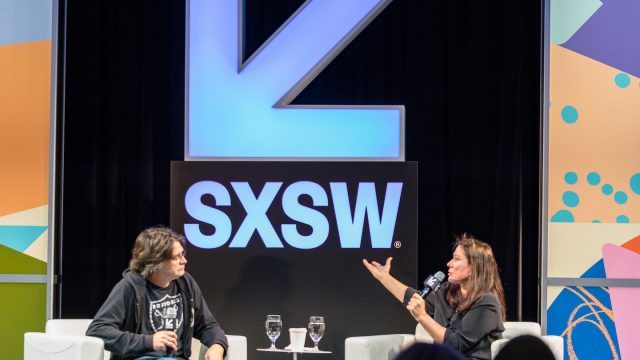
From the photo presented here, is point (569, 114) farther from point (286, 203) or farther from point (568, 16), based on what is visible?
point (286, 203)

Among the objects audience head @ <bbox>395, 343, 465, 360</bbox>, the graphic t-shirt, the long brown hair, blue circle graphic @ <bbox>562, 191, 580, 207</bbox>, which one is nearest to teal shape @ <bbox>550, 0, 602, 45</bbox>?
blue circle graphic @ <bbox>562, 191, 580, 207</bbox>

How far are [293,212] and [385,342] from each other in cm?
95

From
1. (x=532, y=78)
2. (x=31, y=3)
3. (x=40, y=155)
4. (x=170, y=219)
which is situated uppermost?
(x=31, y=3)

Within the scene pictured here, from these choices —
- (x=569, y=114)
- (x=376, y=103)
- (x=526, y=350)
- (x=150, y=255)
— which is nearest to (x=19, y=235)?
(x=150, y=255)

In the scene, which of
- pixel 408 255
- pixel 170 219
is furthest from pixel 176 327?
pixel 408 255

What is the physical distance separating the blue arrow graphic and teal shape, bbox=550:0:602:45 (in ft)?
3.29

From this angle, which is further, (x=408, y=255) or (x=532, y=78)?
(x=532, y=78)

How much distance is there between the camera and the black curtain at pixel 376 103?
542 centimetres

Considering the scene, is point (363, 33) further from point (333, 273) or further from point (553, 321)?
point (553, 321)

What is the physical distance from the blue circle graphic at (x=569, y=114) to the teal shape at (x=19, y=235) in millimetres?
3146

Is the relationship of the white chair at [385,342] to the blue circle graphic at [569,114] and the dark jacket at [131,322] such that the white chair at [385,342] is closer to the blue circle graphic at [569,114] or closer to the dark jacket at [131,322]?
the dark jacket at [131,322]

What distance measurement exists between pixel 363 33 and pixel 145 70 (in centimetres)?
133

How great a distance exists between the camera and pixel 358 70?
18.0 feet

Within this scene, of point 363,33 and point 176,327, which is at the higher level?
point 363,33
